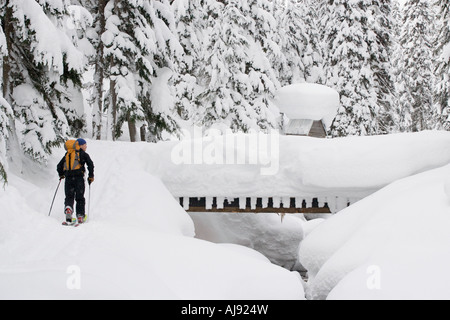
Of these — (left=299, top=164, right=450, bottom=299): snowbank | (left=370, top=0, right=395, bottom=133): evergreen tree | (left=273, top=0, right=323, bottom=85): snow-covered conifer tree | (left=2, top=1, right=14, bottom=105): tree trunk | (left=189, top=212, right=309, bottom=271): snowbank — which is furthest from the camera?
(left=273, top=0, right=323, bottom=85): snow-covered conifer tree

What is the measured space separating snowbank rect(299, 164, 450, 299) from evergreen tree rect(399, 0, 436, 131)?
26.8 meters

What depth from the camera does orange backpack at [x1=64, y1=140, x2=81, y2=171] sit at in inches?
343

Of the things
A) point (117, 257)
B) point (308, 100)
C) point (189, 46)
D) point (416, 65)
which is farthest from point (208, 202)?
point (416, 65)

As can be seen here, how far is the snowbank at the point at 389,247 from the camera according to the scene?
5.45m

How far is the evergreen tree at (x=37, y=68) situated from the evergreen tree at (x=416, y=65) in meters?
28.0

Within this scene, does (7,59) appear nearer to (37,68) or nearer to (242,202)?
(37,68)

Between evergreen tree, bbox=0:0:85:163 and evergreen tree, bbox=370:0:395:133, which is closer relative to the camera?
evergreen tree, bbox=0:0:85:163

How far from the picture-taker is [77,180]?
28.6 ft

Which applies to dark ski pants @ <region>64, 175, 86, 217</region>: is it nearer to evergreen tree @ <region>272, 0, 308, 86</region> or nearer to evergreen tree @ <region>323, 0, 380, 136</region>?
evergreen tree @ <region>323, 0, 380, 136</region>

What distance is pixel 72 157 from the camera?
8.74 meters

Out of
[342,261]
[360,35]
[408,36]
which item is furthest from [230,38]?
[408,36]

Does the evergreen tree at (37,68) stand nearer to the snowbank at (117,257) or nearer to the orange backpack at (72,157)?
the snowbank at (117,257)

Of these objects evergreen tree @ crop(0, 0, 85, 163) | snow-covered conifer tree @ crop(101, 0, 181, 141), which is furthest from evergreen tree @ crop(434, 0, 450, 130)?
evergreen tree @ crop(0, 0, 85, 163)
